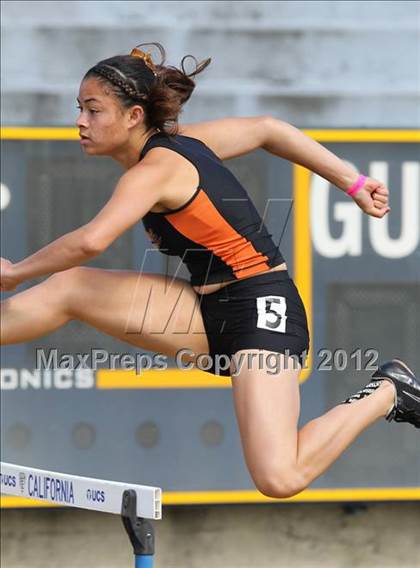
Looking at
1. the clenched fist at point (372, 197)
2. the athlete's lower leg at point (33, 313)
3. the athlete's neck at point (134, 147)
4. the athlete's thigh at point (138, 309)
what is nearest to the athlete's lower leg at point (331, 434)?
the athlete's thigh at point (138, 309)

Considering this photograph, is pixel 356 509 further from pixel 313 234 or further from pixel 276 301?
pixel 276 301

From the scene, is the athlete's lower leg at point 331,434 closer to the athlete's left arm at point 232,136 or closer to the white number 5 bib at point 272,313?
the white number 5 bib at point 272,313

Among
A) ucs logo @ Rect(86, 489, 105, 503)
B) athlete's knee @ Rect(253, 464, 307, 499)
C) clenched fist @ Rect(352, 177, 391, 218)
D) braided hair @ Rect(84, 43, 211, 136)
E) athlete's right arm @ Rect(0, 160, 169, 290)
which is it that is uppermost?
braided hair @ Rect(84, 43, 211, 136)

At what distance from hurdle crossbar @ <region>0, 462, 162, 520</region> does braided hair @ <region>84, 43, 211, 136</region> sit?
0.98 m

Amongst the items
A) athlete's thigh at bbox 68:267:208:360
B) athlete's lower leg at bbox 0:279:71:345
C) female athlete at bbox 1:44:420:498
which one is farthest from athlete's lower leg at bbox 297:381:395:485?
athlete's lower leg at bbox 0:279:71:345

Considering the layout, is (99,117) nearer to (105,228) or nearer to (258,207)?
(105,228)

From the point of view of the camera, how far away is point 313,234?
4605 mm

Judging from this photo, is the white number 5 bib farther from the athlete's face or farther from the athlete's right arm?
the athlete's face

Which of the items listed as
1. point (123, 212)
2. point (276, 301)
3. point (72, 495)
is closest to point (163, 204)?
point (123, 212)

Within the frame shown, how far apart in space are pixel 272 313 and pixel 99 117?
0.72 meters

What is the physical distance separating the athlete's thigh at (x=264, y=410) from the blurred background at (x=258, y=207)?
0.88 metres

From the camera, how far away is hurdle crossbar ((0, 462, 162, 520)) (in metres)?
3.45

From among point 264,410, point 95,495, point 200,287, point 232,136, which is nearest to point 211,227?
point 200,287

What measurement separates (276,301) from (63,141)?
3.77 ft
